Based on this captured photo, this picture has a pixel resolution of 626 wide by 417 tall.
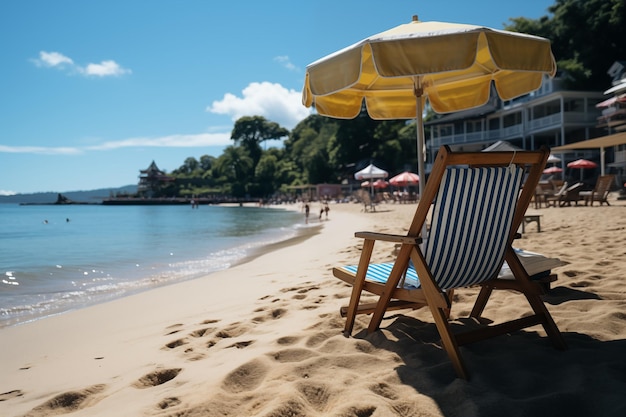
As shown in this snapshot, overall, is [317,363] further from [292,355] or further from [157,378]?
[157,378]

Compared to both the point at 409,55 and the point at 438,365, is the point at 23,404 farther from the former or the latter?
the point at 409,55

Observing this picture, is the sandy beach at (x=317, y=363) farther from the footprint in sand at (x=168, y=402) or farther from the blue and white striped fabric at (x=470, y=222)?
the blue and white striped fabric at (x=470, y=222)

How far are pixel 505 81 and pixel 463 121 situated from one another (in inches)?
1571

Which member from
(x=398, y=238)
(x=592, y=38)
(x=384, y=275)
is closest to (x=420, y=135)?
(x=384, y=275)

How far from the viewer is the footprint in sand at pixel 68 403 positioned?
7.20ft

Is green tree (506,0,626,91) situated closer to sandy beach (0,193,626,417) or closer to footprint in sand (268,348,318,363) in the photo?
sandy beach (0,193,626,417)

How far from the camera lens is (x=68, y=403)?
2268 millimetres

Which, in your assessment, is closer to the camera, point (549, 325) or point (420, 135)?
point (549, 325)

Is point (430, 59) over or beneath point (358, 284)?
over

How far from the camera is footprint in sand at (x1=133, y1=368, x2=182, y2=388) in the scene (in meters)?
2.40

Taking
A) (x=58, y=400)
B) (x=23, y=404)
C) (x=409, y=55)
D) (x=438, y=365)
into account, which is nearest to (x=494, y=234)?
(x=438, y=365)

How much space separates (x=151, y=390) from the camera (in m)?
2.29

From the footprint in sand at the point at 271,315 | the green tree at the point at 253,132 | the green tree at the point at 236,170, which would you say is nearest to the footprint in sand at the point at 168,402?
the footprint in sand at the point at 271,315

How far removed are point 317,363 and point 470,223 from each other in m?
1.12
